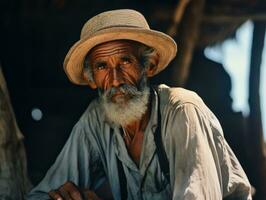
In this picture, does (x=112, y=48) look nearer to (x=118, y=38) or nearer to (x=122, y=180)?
(x=118, y=38)

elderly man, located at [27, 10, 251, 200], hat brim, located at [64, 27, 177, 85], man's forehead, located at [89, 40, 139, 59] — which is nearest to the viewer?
elderly man, located at [27, 10, 251, 200]

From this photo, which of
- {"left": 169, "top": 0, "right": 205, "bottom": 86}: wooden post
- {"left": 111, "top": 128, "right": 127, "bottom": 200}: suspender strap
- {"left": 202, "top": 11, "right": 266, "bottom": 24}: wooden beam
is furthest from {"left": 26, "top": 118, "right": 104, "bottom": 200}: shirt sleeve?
{"left": 202, "top": 11, "right": 266, "bottom": 24}: wooden beam

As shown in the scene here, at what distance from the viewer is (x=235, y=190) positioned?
555 cm

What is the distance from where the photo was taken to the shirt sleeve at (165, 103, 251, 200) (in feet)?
16.5

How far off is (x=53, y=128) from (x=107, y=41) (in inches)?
124

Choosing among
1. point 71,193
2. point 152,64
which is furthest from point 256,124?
point 71,193

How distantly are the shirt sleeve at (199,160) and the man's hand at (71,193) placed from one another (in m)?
0.52

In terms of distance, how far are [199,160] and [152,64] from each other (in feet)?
3.12

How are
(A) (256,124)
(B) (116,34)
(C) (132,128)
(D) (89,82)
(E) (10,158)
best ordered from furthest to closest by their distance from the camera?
(A) (256,124) < (E) (10,158) < (D) (89,82) < (C) (132,128) < (B) (116,34)

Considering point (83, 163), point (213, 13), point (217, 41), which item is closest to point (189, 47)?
point (213, 13)

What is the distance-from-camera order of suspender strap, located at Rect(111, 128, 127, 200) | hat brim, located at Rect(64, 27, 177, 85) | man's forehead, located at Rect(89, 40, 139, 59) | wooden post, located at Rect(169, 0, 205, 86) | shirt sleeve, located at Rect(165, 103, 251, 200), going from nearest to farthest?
1. shirt sleeve, located at Rect(165, 103, 251, 200)
2. hat brim, located at Rect(64, 27, 177, 85)
3. man's forehead, located at Rect(89, 40, 139, 59)
4. suspender strap, located at Rect(111, 128, 127, 200)
5. wooden post, located at Rect(169, 0, 205, 86)

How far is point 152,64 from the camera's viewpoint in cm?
583

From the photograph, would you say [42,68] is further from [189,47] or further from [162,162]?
[162,162]

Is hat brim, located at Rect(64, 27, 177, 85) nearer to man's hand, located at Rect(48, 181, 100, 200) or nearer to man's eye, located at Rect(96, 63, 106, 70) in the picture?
man's eye, located at Rect(96, 63, 106, 70)
